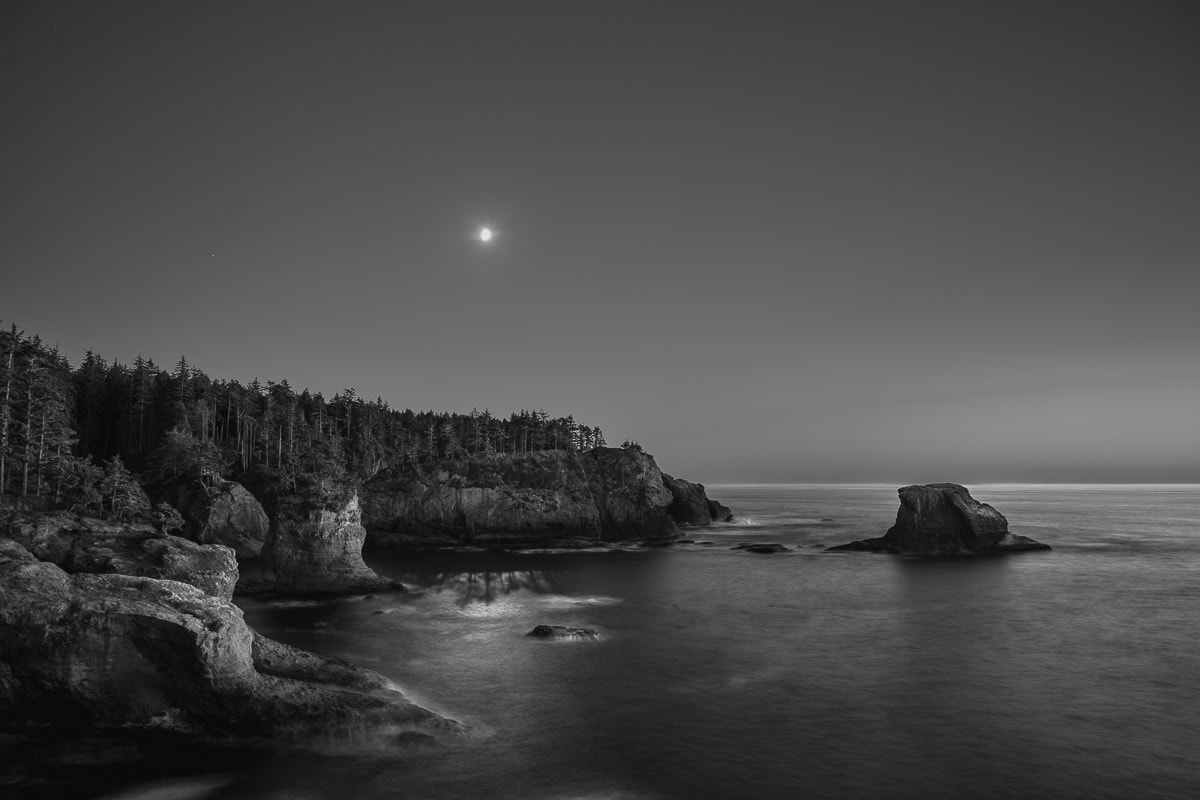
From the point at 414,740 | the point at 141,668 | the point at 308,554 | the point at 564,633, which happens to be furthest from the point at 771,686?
the point at 308,554

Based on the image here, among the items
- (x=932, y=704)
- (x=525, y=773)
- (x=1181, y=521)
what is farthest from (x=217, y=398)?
(x=1181, y=521)

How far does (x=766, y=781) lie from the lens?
19.6m

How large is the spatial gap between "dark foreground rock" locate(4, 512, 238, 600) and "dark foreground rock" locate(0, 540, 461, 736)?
19.0 ft

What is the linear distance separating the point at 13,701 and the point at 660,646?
28.4 metres

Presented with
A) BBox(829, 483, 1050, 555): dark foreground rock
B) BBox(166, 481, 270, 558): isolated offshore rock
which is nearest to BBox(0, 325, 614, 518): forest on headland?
BBox(166, 481, 270, 558): isolated offshore rock

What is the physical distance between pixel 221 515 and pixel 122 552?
41452 mm

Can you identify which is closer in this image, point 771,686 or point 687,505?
point 771,686

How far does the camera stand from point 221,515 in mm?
64812

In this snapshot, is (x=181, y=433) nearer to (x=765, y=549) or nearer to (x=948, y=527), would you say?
(x=765, y=549)

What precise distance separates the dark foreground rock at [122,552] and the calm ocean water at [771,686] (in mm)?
7705

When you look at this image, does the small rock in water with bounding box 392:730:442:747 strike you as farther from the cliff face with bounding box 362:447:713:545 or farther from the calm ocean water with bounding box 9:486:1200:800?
the cliff face with bounding box 362:447:713:545

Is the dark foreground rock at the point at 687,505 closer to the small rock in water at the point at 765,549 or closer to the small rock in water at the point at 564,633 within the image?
the small rock in water at the point at 765,549

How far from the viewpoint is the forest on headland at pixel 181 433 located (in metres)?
49.4

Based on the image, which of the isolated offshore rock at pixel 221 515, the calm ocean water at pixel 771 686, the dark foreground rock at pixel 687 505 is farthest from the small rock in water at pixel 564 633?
the dark foreground rock at pixel 687 505
